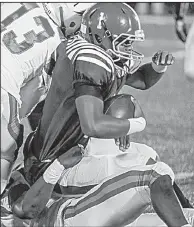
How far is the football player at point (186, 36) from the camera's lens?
85.7 inches

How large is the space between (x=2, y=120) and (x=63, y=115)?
16 centimetres

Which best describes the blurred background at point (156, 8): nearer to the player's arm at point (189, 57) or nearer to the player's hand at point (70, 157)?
the player's arm at point (189, 57)

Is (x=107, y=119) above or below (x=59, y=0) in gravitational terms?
below

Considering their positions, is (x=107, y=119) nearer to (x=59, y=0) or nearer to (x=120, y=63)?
(x=120, y=63)

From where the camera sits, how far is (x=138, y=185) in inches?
84.3

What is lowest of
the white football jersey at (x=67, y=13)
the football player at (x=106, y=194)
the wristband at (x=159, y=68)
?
the football player at (x=106, y=194)

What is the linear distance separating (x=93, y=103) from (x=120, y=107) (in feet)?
0.27

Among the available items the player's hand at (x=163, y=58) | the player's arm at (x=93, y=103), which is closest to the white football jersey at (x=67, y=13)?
the player's arm at (x=93, y=103)

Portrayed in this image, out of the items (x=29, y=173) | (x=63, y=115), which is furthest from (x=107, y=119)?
(x=29, y=173)

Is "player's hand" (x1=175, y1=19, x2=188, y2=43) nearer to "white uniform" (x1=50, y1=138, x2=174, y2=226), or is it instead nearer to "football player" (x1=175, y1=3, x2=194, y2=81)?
"football player" (x1=175, y1=3, x2=194, y2=81)

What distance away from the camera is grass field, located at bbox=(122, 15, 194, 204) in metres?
2.16

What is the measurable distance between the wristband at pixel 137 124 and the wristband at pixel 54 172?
20 cm

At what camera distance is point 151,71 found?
2.17m

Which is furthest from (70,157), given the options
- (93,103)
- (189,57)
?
(189,57)
